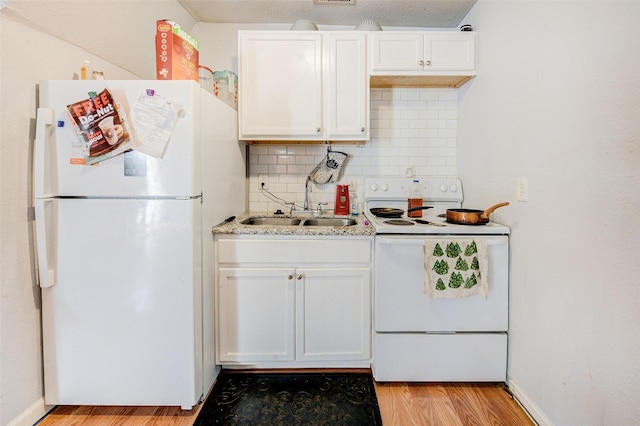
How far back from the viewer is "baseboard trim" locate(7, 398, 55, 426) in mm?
1385

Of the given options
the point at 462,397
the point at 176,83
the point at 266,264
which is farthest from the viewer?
the point at 266,264

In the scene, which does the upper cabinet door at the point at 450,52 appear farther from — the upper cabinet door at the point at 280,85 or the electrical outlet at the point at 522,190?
the electrical outlet at the point at 522,190

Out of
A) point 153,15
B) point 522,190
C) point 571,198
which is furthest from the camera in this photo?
point 153,15

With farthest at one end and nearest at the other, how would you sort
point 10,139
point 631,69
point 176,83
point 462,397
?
point 462,397
point 176,83
point 10,139
point 631,69

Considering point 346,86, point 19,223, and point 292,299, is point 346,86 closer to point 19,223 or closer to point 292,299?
point 292,299

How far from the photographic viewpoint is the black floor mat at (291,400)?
1.53 meters

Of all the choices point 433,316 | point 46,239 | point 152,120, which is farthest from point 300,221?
point 46,239

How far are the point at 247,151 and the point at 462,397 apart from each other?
215 centimetres

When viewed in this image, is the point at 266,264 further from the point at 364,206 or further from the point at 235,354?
the point at 364,206

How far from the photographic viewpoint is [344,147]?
2.54 meters

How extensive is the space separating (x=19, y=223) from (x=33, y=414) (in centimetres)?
87

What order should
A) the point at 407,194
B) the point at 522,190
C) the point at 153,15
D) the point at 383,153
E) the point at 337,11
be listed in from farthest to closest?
the point at 383,153 → the point at 407,194 → the point at 337,11 → the point at 153,15 → the point at 522,190

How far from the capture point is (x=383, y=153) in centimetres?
256

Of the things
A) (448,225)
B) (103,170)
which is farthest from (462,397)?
(103,170)
